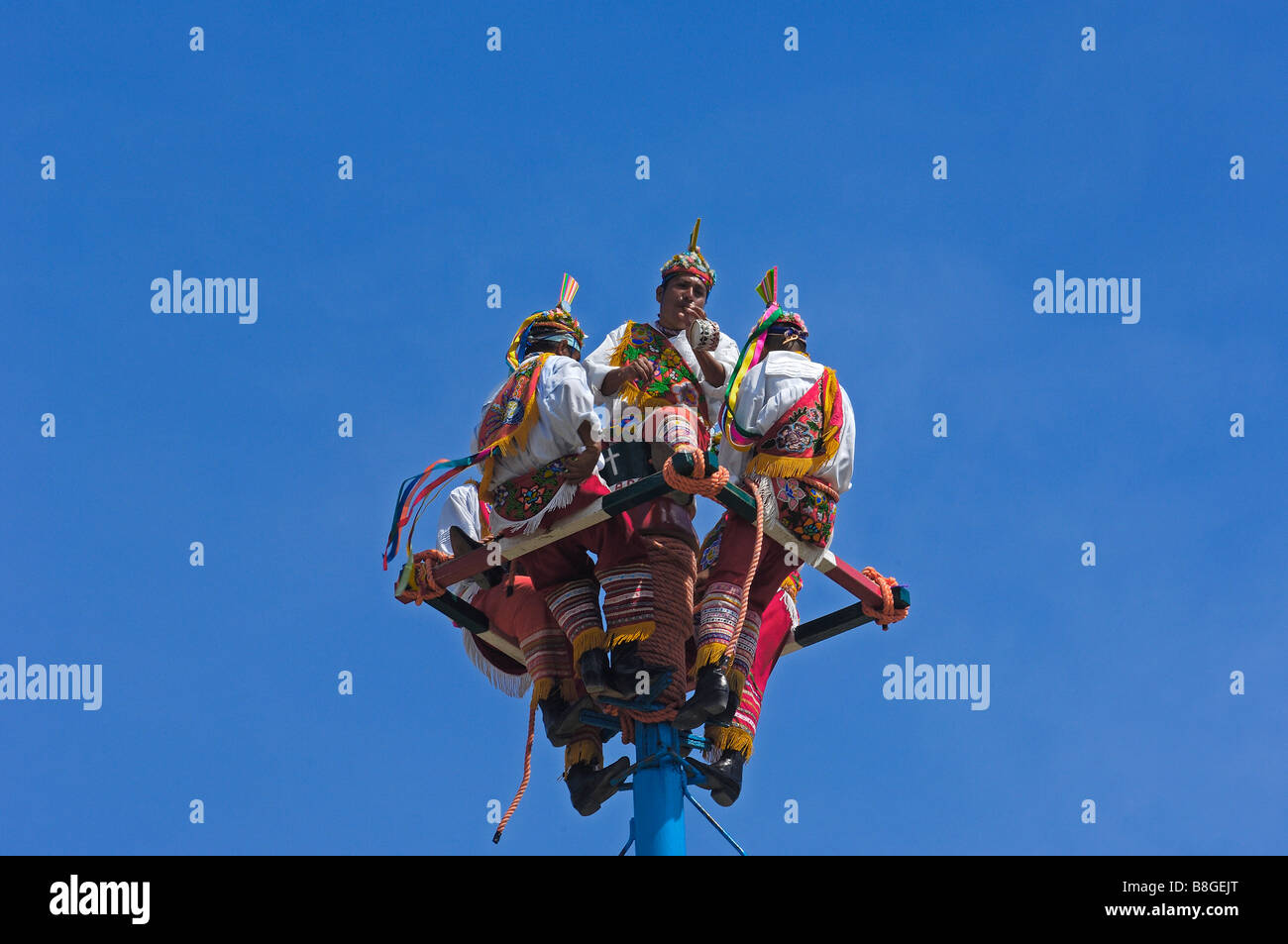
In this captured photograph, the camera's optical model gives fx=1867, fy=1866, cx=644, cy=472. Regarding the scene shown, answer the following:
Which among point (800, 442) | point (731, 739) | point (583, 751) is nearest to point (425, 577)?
point (583, 751)

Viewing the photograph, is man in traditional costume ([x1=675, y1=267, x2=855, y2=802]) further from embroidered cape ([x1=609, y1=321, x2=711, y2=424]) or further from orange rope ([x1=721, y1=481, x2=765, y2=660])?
embroidered cape ([x1=609, y1=321, x2=711, y2=424])

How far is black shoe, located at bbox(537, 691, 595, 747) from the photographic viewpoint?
1641cm

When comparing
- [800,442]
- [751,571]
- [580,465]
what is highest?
[800,442]

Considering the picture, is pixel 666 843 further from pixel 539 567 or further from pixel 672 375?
pixel 672 375

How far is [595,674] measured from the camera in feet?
52.3

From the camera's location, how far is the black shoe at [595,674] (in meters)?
15.9

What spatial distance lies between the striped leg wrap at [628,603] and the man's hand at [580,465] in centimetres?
89

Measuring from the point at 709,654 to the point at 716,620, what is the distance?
0.32m

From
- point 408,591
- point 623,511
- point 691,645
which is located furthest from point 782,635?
point 408,591

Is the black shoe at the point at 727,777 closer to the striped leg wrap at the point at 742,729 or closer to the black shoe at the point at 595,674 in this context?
the striped leg wrap at the point at 742,729

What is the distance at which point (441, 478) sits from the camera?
16359mm

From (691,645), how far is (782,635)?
1161 millimetres

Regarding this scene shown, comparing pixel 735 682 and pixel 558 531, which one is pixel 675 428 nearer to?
pixel 558 531

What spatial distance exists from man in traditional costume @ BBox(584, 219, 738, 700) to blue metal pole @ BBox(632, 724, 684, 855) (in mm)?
717
